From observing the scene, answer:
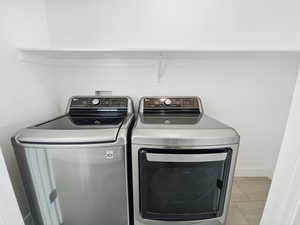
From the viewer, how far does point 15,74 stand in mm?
1255

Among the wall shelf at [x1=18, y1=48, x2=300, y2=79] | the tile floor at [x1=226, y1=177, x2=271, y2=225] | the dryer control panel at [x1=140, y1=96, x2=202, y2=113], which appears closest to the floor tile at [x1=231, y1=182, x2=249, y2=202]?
the tile floor at [x1=226, y1=177, x2=271, y2=225]

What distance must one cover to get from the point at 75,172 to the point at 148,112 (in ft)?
2.60

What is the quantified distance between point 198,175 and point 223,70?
3.69 feet

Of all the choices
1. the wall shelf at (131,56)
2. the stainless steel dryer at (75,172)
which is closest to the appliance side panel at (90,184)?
the stainless steel dryer at (75,172)

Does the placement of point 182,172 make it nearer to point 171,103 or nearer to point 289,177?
point 289,177

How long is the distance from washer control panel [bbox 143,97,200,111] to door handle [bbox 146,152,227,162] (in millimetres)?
643

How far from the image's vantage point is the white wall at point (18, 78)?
1159mm

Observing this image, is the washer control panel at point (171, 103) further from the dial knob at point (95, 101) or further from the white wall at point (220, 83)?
the dial knob at point (95, 101)

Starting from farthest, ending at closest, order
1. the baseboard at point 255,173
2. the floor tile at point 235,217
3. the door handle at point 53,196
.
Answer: the baseboard at point 255,173 → the floor tile at point 235,217 → the door handle at point 53,196

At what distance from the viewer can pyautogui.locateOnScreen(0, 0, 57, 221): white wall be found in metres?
1.16

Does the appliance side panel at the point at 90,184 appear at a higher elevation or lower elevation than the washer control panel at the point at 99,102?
lower

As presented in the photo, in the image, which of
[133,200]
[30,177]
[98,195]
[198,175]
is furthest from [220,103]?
[30,177]

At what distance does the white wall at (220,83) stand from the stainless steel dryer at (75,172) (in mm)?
746

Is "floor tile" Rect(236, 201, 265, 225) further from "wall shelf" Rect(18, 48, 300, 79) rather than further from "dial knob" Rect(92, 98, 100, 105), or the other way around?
"dial knob" Rect(92, 98, 100, 105)
